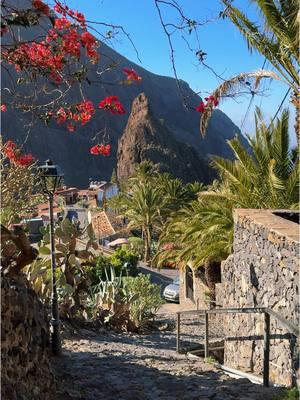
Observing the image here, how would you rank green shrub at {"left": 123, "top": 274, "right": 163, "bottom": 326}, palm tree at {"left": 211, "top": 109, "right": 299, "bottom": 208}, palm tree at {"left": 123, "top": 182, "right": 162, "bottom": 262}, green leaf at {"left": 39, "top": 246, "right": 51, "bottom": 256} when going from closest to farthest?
green leaf at {"left": 39, "top": 246, "right": 51, "bottom": 256}
palm tree at {"left": 211, "top": 109, "right": 299, "bottom": 208}
green shrub at {"left": 123, "top": 274, "right": 163, "bottom": 326}
palm tree at {"left": 123, "top": 182, "right": 162, "bottom": 262}

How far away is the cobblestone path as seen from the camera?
5266 mm

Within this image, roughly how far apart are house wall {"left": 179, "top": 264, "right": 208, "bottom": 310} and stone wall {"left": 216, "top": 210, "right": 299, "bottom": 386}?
9.27m

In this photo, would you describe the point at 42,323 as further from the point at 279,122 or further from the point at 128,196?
the point at 128,196

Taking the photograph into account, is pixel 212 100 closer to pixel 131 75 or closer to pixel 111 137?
pixel 131 75

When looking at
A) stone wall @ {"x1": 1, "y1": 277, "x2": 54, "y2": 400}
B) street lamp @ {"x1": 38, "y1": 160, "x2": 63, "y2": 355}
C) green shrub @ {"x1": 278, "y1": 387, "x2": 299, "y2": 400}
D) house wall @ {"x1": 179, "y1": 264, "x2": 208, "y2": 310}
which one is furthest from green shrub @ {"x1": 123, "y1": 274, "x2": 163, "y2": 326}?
green shrub @ {"x1": 278, "y1": 387, "x2": 299, "y2": 400}

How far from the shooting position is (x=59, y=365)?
22.5 ft

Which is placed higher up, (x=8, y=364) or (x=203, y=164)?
(x=203, y=164)

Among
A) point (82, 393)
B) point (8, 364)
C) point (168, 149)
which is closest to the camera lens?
point (8, 364)

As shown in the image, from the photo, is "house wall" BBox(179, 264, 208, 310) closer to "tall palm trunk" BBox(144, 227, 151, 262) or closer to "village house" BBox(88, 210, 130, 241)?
"tall palm trunk" BBox(144, 227, 151, 262)

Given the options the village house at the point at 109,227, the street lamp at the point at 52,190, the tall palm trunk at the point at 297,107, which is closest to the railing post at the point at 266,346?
the street lamp at the point at 52,190

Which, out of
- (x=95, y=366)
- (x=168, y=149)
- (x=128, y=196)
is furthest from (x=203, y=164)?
(x=95, y=366)

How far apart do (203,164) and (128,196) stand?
1654 inches

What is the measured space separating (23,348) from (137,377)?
7.87 feet

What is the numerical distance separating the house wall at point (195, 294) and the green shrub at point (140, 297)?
3906mm
